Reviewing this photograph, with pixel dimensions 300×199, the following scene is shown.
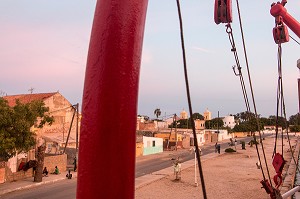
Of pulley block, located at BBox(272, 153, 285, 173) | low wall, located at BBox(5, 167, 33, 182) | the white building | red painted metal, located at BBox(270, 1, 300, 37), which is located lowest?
low wall, located at BBox(5, 167, 33, 182)

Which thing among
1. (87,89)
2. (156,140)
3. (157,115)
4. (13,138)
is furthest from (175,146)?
(157,115)

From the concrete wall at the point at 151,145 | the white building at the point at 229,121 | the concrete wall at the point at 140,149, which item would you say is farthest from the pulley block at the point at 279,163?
the white building at the point at 229,121

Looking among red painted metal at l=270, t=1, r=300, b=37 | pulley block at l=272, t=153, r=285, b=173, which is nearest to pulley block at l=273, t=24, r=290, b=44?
red painted metal at l=270, t=1, r=300, b=37

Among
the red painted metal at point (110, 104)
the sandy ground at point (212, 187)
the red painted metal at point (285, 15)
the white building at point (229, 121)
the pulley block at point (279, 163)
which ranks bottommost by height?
the sandy ground at point (212, 187)

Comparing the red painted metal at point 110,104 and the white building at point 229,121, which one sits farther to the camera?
the white building at point 229,121

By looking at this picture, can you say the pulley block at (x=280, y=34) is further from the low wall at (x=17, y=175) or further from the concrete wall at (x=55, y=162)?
the concrete wall at (x=55, y=162)

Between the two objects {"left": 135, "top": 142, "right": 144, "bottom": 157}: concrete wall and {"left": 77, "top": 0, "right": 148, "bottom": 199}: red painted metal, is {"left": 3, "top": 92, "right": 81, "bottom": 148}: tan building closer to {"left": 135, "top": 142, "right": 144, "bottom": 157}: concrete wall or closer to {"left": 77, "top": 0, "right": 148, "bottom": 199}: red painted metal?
{"left": 135, "top": 142, "right": 144, "bottom": 157}: concrete wall

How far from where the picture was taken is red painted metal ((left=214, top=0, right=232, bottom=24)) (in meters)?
6.46

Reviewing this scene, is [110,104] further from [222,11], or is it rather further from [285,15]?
[285,15]

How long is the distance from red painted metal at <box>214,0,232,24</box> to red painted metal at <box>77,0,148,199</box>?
209 inches

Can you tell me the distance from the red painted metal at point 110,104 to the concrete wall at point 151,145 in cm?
4114

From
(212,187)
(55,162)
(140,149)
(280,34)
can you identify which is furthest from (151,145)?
(280,34)

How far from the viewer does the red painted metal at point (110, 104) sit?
143cm

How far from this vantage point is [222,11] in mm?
6555
